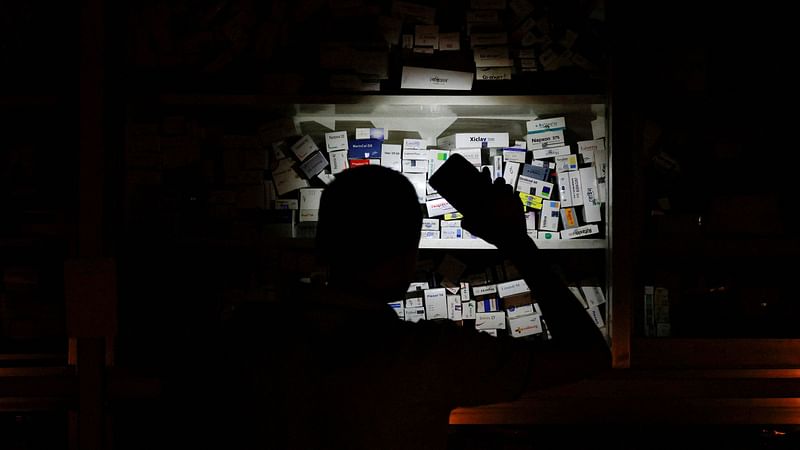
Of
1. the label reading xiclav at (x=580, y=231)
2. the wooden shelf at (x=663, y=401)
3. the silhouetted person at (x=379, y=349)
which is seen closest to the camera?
the silhouetted person at (x=379, y=349)

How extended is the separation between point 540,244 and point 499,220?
1015 millimetres

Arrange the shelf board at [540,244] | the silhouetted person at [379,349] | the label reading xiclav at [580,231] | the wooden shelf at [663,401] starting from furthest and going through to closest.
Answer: the label reading xiclav at [580,231]
the shelf board at [540,244]
the wooden shelf at [663,401]
the silhouetted person at [379,349]

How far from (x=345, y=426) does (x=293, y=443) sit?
0.09 meters

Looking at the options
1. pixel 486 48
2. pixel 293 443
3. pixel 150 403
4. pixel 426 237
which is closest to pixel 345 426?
pixel 293 443

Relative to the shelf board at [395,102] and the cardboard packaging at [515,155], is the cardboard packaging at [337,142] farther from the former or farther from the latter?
the cardboard packaging at [515,155]

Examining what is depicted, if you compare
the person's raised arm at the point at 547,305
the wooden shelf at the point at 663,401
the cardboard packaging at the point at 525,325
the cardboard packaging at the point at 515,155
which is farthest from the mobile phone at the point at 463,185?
the cardboard packaging at the point at 525,325

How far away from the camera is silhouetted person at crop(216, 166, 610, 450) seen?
3.00ft

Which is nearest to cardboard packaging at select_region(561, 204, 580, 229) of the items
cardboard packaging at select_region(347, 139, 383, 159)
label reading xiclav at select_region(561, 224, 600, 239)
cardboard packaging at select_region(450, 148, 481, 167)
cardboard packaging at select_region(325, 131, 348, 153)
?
label reading xiclav at select_region(561, 224, 600, 239)

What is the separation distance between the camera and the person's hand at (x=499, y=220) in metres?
1.00

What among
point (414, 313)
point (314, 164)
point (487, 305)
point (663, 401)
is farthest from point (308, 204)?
point (663, 401)

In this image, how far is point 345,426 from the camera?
0.95 m

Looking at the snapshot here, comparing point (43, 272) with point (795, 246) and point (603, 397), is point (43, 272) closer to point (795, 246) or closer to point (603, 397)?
point (603, 397)

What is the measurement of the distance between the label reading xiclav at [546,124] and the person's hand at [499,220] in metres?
1.18

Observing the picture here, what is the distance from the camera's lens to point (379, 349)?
0.94 metres
